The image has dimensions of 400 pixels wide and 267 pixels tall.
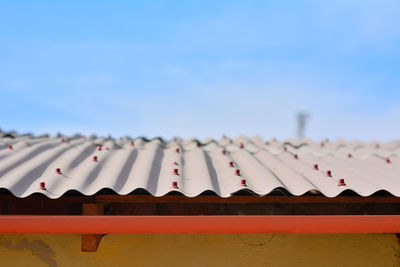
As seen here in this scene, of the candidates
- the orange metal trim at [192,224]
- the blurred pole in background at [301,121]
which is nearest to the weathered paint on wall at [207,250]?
the orange metal trim at [192,224]

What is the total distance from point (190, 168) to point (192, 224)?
38.8 inches

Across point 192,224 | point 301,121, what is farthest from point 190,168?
point 301,121

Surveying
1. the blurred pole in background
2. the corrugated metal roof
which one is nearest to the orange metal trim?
the corrugated metal roof

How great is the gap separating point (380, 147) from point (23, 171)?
12.5ft

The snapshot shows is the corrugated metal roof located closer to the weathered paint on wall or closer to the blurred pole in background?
the weathered paint on wall

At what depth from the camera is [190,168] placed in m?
3.14

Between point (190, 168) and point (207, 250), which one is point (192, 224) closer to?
point (207, 250)

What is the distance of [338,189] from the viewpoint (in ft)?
8.45

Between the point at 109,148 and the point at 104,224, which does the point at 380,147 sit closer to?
the point at 109,148

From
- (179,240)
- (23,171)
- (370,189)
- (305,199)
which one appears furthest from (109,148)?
(370,189)

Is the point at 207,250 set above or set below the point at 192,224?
below

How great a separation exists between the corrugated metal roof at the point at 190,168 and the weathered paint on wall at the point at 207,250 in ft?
1.39

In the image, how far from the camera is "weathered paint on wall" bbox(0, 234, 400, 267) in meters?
2.79

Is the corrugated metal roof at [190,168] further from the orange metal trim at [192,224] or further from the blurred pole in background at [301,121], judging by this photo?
the blurred pole in background at [301,121]
